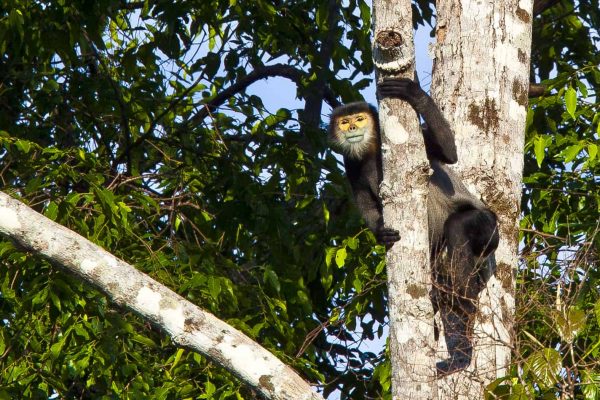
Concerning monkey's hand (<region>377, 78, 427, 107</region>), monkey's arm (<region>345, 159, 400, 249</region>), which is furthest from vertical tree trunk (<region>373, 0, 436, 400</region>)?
monkey's arm (<region>345, 159, 400, 249</region>)

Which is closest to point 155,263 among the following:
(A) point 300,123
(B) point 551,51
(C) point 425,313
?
(A) point 300,123

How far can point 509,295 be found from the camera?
4.30 m

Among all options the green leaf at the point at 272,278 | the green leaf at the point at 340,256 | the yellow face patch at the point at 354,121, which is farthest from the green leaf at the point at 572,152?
the green leaf at the point at 272,278

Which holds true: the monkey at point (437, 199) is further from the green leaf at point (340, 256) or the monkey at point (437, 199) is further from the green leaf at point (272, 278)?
the green leaf at point (272, 278)

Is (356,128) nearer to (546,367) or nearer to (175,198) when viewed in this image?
(175,198)

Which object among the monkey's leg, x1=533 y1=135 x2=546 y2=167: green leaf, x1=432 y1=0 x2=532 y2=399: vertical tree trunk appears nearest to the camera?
x1=432 y1=0 x2=532 y2=399: vertical tree trunk

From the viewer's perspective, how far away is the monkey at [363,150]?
5.71 m

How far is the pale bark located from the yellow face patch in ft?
6.74

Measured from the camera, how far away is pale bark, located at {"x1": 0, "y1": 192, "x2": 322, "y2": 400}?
3.78 meters

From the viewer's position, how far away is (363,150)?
5750 millimetres

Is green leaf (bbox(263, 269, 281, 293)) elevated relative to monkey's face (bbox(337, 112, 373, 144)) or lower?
lower

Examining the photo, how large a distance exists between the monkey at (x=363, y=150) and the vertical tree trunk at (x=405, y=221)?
1.95 m

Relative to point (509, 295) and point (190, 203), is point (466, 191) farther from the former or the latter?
point (190, 203)

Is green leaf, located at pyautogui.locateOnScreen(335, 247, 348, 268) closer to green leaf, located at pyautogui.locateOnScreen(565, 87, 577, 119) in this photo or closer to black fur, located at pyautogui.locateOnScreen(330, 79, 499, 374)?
black fur, located at pyautogui.locateOnScreen(330, 79, 499, 374)
